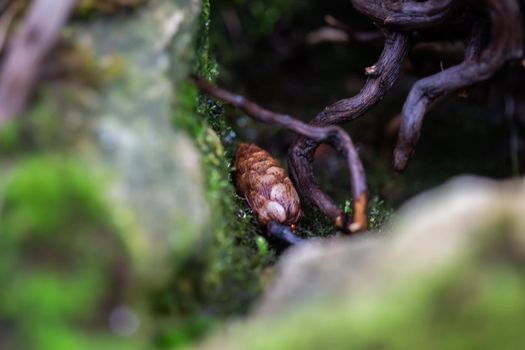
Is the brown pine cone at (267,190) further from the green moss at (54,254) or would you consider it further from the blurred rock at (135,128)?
the green moss at (54,254)

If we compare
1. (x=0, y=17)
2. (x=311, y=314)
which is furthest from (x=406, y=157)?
(x=0, y=17)

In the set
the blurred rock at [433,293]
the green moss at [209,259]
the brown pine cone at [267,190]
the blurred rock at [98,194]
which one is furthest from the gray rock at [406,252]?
the brown pine cone at [267,190]

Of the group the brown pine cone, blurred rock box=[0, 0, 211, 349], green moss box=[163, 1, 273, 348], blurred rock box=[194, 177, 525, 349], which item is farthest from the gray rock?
the brown pine cone

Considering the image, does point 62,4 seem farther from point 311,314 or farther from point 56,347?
point 311,314

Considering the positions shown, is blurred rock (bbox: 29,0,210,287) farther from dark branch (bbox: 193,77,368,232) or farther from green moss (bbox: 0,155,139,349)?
dark branch (bbox: 193,77,368,232)

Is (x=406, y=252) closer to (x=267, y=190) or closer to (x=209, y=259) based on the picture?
(x=209, y=259)
